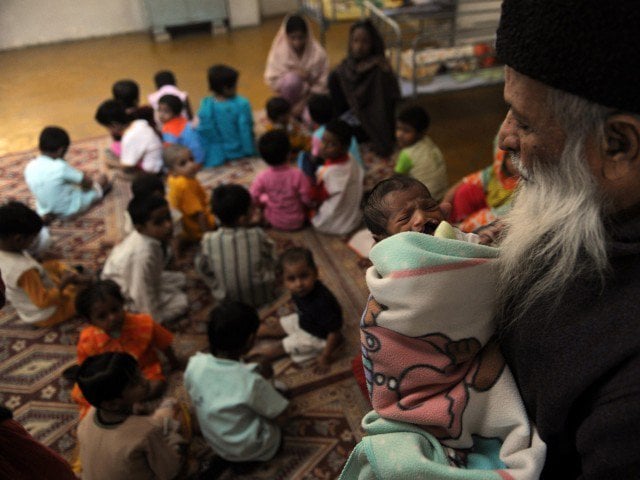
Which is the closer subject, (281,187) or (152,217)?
(152,217)

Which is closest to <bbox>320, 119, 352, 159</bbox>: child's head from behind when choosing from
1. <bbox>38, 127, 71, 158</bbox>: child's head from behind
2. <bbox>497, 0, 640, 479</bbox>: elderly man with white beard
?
<bbox>38, 127, 71, 158</bbox>: child's head from behind

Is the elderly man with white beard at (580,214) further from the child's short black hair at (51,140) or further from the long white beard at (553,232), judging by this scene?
the child's short black hair at (51,140)

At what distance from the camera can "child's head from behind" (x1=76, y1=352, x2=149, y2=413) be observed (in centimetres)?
183

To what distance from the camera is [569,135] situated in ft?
2.43

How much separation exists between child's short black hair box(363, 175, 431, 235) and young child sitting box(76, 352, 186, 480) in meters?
1.08

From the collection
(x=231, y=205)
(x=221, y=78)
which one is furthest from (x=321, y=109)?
(x=231, y=205)

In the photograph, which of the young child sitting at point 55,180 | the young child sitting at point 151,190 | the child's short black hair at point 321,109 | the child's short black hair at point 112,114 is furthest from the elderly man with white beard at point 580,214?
the child's short black hair at point 112,114

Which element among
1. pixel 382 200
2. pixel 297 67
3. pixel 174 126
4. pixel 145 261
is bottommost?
pixel 145 261

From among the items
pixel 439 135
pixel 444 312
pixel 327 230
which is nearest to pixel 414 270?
pixel 444 312

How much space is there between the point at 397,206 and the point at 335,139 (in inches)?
83.6

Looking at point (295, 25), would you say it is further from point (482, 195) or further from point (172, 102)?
point (482, 195)

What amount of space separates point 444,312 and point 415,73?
147 inches

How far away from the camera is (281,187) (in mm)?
3508

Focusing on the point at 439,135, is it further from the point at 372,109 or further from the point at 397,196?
the point at 397,196
